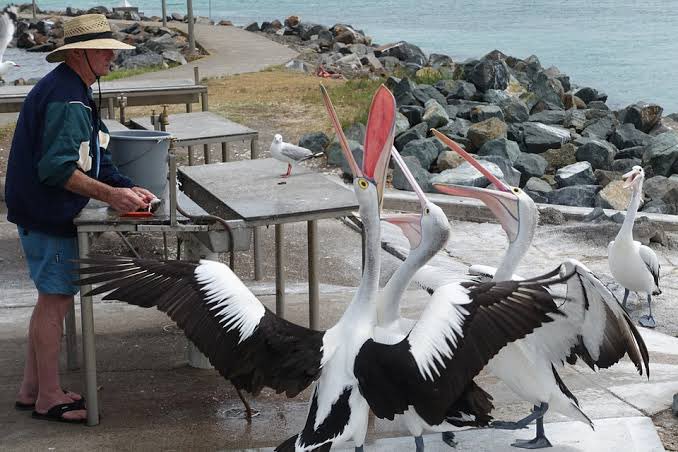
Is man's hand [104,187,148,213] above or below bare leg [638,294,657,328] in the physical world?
above

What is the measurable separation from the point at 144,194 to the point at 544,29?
4106 cm

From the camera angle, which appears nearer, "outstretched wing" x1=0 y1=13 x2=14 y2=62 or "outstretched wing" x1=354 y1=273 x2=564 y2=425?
"outstretched wing" x1=354 y1=273 x2=564 y2=425

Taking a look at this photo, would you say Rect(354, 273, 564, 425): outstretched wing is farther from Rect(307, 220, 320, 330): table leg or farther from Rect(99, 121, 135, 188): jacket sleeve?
Rect(99, 121, 135, 188): jacket sleeve

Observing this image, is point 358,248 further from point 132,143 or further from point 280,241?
point 132,143

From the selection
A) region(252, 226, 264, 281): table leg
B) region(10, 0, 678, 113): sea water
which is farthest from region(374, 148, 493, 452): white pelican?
region(10, 0, 678, 113): sea water

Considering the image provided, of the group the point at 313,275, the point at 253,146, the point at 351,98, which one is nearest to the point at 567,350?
the point at 313,275

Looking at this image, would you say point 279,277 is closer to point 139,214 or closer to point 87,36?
point 139,214

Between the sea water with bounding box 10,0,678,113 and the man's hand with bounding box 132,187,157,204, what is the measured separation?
20.1 m

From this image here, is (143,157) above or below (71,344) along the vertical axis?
above

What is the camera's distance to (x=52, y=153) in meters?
4.34

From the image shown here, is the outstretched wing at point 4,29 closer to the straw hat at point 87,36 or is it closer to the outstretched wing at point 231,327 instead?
the straw hat at point 87,36

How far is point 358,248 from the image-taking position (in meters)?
7.57

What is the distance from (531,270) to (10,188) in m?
4.03

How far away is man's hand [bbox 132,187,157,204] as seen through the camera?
4.58 meters
